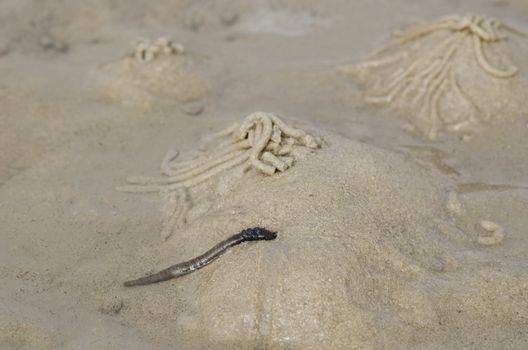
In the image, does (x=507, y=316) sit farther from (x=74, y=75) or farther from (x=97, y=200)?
(x=74, y=75)

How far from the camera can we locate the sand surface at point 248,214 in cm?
279

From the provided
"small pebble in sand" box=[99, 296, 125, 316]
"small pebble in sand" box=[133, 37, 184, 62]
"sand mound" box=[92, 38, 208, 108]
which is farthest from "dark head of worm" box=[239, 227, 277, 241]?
"small pebble in sand" box=[133, 37, 184, 62]

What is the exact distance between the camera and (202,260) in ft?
10.1

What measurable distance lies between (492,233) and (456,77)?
1809mm

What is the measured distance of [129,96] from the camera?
477cm

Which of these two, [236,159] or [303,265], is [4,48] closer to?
[236,159]

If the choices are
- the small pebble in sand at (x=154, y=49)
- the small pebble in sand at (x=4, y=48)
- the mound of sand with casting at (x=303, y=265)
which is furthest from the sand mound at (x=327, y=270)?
the small pebble in sand at (x=4, y=48)

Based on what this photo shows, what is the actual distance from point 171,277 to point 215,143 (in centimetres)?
120

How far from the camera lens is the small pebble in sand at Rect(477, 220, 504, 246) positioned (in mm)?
3268

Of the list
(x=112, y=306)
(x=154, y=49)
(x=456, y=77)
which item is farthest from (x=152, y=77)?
(x=456, y=77)

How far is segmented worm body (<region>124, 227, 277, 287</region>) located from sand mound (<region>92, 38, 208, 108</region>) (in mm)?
2010

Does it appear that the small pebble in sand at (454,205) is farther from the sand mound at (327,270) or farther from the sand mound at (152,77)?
the sand mound at (152,77)

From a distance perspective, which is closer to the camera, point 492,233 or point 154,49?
point 492,233

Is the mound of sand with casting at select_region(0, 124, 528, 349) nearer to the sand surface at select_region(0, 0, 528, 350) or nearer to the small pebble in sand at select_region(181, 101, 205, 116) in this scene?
the sand surface at select_region(0, 0, 528, 350)
